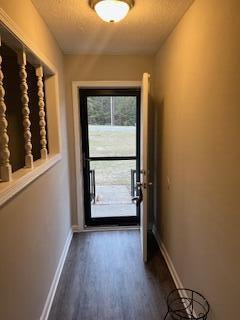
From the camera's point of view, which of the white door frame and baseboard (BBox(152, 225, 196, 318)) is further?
the white door frame

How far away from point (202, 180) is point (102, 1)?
1417 millimetres

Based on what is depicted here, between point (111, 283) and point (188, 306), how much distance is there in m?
0.77

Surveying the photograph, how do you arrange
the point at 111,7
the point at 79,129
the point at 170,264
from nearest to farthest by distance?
the point at 111,7 < the point at 170,264 < the point at 79,129

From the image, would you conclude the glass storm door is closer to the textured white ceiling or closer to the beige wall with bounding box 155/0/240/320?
the textured white ceiling

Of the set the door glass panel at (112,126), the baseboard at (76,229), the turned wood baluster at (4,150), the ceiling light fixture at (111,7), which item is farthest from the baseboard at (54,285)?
the ceiling light fixture at (111,7)

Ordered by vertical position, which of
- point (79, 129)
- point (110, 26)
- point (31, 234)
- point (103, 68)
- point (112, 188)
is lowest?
point (112, 188)

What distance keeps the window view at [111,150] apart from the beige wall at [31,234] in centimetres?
89

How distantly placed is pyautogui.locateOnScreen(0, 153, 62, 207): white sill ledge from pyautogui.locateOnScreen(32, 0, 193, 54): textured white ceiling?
123 centimetres

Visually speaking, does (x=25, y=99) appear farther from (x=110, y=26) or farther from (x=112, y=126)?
(x=112, y=126)

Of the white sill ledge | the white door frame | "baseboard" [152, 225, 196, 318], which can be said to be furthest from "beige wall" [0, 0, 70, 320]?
"baseboard" [152, 225, 196, 318]

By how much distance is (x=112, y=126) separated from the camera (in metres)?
3.48

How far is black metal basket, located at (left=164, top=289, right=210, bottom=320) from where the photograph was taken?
1725 mm

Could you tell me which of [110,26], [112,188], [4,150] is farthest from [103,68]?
[4,150]

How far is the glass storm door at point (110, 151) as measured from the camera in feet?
11.2
